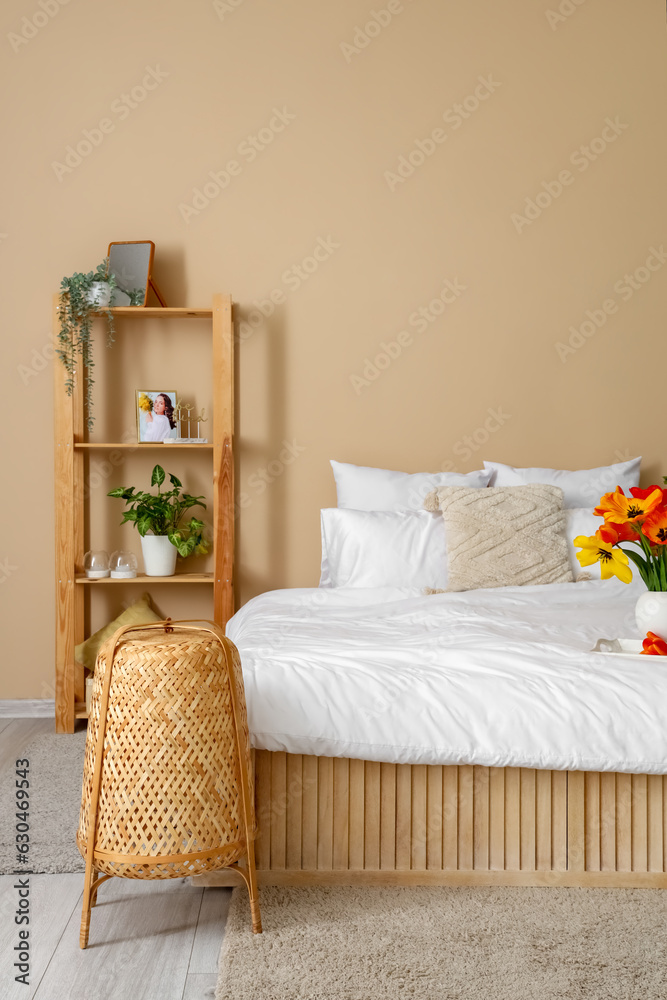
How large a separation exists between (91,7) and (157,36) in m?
0.29

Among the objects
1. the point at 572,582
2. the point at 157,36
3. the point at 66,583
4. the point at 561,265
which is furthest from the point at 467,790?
the point at 157,36

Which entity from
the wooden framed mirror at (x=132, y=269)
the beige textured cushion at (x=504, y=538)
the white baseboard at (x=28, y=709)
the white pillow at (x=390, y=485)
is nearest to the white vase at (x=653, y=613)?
the beige textured cushion at (x=504, y=538)

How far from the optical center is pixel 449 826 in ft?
5.66

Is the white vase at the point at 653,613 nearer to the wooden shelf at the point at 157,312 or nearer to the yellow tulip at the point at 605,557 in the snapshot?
the yellow tulip at the point at 605,557

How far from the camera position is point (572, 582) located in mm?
2697

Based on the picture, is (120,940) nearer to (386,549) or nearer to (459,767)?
(459,767)

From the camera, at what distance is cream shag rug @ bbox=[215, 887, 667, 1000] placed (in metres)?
1.39

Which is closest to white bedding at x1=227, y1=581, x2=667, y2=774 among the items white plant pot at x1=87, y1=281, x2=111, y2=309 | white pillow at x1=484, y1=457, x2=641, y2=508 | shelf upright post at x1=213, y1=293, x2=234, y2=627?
shelf upright post at x1=213, y1=293, x2=234, y2=627

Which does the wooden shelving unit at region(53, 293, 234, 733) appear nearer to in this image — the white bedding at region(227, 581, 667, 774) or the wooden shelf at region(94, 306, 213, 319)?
the wooden shelf at region(94, 306, 213, 319)

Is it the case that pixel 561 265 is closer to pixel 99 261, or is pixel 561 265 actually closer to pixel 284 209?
pixel 284 209

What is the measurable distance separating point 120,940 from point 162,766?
391 millimetres

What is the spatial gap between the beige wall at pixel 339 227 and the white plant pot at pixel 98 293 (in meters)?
0.27

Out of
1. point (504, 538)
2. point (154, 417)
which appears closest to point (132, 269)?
point (154, 417)

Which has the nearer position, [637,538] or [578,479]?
[637,538]
